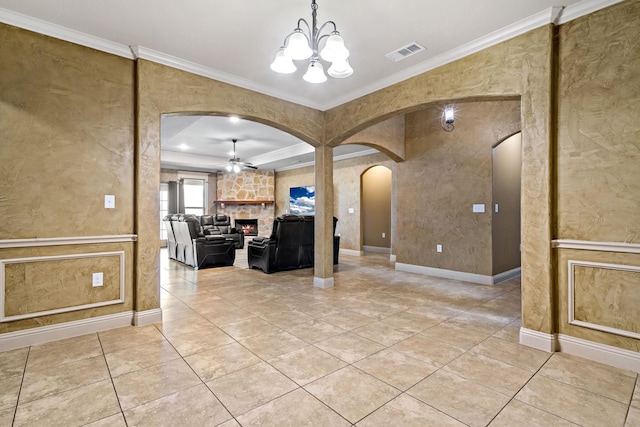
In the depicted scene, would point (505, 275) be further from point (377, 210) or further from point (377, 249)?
point (377, 210)

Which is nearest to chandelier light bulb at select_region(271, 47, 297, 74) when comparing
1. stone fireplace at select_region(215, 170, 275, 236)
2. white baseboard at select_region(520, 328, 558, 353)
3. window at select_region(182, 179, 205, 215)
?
white baseboard at select_region(520, 328, 558, 353)

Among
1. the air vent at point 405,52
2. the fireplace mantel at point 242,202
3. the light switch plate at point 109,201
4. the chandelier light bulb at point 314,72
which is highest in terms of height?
the air vent at point 405,52

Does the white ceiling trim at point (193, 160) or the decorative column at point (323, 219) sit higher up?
the white ceiling trim at point (193, 160)

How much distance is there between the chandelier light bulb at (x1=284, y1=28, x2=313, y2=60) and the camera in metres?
2.03

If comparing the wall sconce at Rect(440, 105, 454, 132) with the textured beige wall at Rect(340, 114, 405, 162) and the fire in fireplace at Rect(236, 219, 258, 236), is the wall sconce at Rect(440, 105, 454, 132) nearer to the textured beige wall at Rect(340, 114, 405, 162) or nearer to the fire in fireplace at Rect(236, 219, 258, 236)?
the textured beige wall at Rect(340, 114, 405, 162)

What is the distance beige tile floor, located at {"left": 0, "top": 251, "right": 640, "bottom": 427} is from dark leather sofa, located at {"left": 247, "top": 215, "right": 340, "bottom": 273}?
220 cm

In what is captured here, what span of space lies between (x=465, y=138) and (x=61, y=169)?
549 cm

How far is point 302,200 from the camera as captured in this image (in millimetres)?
10172

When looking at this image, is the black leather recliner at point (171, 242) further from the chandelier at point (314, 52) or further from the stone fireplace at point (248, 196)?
the chandelier at point (314, 52)

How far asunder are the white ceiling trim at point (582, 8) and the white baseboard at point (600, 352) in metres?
2.62

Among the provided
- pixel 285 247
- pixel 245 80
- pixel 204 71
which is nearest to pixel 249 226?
pixel 285 247

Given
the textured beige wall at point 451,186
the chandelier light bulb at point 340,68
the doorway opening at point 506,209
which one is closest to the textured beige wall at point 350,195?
the textured beige wall at point 451,186

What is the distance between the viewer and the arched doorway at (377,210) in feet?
28.8

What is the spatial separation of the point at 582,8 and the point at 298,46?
232 centimetres
